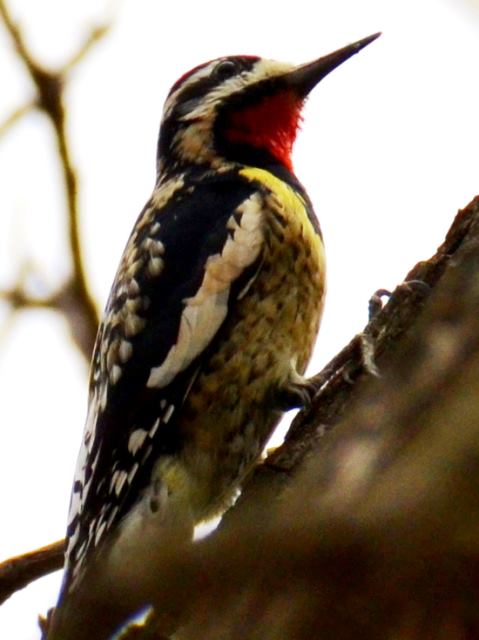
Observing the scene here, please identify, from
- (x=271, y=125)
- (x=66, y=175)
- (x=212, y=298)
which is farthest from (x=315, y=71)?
(x=66, y=175)

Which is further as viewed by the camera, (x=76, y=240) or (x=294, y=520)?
(x=76, y=240)

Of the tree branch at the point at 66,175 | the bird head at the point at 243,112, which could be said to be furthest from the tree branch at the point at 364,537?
the bird head at the point at 243,112

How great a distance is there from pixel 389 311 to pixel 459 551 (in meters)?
1.99

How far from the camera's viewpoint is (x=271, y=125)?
4309mm

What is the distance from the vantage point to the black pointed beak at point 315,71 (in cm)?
436

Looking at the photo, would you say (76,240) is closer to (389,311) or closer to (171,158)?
(389,311)

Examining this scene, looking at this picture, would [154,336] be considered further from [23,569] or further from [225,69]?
[225,69]

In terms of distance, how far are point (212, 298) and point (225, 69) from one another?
1.56 meters

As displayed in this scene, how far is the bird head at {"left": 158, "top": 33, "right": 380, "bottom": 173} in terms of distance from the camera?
14.0 ft

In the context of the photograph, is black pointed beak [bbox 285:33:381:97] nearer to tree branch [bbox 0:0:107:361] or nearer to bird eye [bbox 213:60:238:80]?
bird eye [bbox 213:60:238:80]

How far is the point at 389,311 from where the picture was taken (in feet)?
8.91

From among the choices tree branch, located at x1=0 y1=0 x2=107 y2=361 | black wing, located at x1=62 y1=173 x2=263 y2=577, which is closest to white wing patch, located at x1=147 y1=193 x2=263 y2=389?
black wing, located at x1=62 y1=173 x2=263 y2=577

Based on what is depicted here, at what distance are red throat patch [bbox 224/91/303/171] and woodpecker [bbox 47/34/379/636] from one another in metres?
0.43

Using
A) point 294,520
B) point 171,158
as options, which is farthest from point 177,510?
point 294,520
